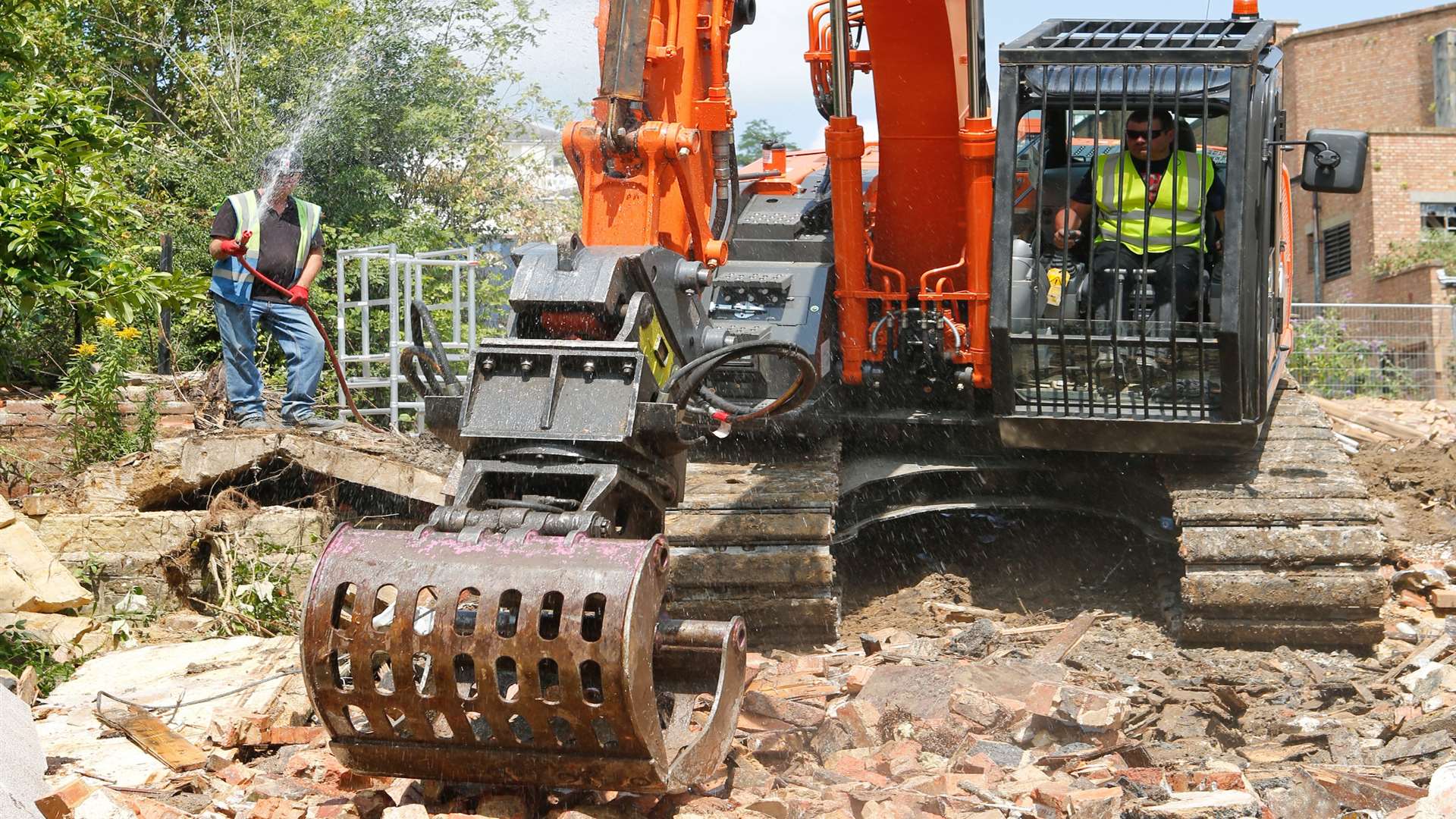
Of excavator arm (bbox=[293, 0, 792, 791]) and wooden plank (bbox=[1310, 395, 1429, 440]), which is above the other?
excavator arm (bbox=[293, 0, 792, 791])

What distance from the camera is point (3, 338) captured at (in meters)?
6.90

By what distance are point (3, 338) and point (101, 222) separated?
5.92ft

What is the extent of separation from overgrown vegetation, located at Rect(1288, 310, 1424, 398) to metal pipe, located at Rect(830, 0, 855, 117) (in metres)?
10.6

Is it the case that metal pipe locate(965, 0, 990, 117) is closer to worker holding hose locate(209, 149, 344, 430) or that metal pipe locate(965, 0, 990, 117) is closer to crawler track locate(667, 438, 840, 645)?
crawler track locate(667, 438, 840, 645)

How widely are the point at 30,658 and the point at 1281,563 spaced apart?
4934 mm

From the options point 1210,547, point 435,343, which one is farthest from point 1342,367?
point 435,343

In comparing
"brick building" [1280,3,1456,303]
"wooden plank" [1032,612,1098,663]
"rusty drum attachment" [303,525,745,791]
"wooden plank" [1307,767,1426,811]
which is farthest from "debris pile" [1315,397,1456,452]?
"brick building" [1280,3,1456,303]

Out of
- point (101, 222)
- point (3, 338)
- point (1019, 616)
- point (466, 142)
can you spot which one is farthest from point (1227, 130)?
point (466, 142)

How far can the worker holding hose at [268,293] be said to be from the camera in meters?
7.41

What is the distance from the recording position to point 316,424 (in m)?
7.57

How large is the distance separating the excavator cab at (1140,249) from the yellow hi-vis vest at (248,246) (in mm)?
3689

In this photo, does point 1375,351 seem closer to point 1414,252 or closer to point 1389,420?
point 1389,420

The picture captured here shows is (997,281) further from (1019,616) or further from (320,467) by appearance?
(320,467)

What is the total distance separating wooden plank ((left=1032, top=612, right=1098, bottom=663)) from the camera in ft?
19.3
